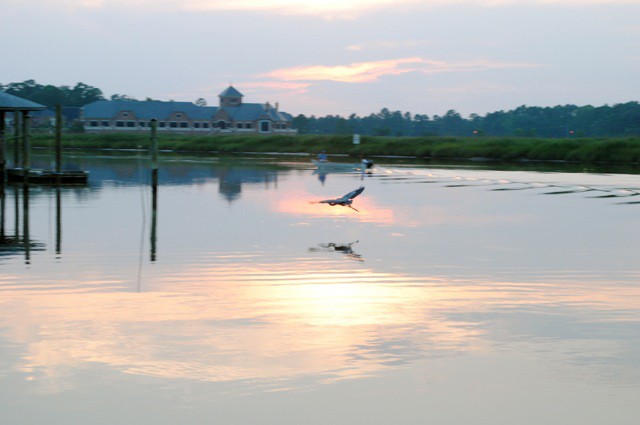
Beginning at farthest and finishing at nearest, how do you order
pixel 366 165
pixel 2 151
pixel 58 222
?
pixel 366 165, pixel 2 151, pixel 58 222

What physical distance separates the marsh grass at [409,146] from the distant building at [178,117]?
104 ft

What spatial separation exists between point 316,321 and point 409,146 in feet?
311

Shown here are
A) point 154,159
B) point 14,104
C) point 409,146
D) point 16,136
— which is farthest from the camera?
point 409,146

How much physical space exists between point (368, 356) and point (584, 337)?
331 centimetres

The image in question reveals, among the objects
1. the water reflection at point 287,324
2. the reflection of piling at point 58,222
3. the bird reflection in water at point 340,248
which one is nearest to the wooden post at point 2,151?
the reflection of piling at point 58,222

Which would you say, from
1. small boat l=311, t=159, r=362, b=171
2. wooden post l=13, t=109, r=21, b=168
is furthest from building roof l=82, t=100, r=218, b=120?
wooden post l=13, t=109, r=21, b=168

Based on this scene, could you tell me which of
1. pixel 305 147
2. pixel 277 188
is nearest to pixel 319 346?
pixel 277 188

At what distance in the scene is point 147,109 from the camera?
17625cm

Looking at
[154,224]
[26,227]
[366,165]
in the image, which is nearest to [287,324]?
[154,224]

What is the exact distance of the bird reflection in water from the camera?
22.0 m

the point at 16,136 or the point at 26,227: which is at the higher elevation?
the point at 16,136

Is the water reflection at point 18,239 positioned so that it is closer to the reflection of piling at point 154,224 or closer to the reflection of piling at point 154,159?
the reflection of piling at point 154,224

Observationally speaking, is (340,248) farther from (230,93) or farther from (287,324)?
(230,93)

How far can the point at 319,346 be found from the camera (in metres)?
12.4
